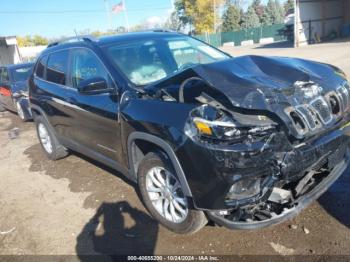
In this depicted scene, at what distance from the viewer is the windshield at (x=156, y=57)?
4.00 m

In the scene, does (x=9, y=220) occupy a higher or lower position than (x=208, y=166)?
lower

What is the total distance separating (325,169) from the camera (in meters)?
3.49

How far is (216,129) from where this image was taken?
2.81m

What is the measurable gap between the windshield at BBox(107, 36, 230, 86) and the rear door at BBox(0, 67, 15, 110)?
23.9ft

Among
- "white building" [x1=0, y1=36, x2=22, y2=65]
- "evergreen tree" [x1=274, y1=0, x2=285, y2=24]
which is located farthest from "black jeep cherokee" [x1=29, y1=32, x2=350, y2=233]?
"evergreen tree" [x1=274, y1=0, x2=285, y2=24]

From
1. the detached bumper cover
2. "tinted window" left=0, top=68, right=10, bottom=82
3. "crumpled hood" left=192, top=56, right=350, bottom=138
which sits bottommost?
the detached bumper cover

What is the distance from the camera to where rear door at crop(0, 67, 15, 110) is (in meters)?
10.4

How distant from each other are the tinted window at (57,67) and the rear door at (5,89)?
18.3 ft

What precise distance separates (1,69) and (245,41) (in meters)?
45.3

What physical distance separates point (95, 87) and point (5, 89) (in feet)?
26.5

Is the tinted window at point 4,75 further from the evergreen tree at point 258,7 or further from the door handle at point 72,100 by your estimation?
the evergreen tree at point 258,7

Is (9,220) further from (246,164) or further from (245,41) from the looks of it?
(245,41)

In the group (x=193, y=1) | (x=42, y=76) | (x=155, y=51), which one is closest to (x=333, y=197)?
(x=155, y=51)

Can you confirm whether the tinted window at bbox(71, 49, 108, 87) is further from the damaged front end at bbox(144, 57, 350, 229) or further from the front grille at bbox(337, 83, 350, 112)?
the front grille at bbox(337, 83, 350, 112)
